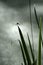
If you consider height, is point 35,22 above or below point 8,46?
above

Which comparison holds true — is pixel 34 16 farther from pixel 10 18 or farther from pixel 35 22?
pixel 10 18

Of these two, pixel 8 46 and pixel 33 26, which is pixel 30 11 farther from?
pixel 8 46

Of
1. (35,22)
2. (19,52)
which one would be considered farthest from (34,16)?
(19,52)

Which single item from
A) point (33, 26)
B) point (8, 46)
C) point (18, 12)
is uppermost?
point (18, 12)

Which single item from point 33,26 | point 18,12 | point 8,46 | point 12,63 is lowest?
point 12,63

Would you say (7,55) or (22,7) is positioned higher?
(22,7)

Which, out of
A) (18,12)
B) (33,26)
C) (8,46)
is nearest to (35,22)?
(33,26)
